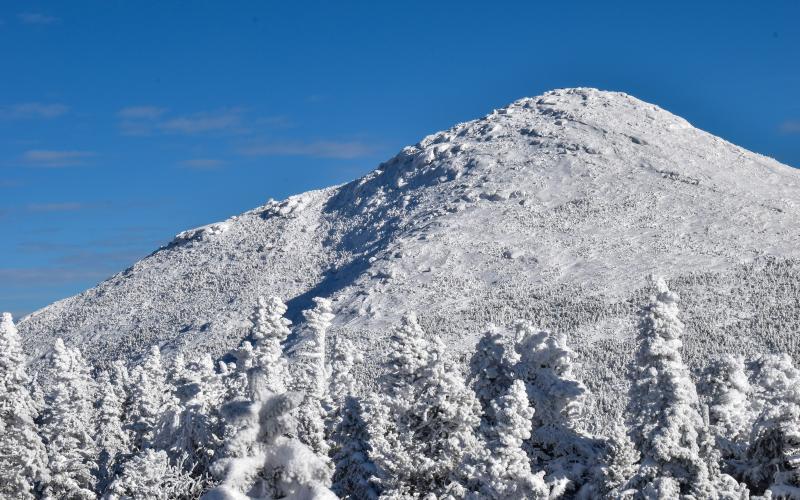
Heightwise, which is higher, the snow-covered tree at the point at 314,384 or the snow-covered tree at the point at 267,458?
the snow-covered tree at the point at 314,384

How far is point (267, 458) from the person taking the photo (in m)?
15.3

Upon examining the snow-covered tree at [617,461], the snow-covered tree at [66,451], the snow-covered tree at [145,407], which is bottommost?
the snow-covered tree at [617,461]

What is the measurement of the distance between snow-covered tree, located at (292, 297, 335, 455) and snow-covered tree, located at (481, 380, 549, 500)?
32.4ft

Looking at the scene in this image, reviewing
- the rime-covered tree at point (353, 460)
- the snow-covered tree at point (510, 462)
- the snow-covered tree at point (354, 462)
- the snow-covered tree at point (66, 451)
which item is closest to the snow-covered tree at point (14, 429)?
the snow-covered tree at point (66, 451)

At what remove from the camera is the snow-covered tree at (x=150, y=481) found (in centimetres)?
3681

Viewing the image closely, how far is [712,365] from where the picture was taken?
44188 millimetres

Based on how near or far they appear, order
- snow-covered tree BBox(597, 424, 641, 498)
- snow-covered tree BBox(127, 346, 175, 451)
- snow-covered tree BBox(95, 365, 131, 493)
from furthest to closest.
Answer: snow-covered tree BBox(95, 365, 131, 493) → snow-covered tree BBox(127, 346, 175, 451) → snow-covered tree BBox(597, 424, 641, 498)

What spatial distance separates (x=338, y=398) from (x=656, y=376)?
3042 cm

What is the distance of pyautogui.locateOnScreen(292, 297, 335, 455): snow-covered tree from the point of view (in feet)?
153

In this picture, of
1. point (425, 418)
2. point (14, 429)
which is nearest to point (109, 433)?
point (14, 429)

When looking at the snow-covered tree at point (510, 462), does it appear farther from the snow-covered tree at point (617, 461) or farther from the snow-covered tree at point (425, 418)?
the snow-covered tree at point (617, 461)

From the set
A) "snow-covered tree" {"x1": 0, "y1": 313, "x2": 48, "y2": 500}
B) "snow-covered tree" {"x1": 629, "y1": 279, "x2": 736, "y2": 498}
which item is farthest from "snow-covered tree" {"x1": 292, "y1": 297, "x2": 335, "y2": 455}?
"snow-covered tree" {"x1": 629, "y1": 279, "x2": 736, "y2": 498}

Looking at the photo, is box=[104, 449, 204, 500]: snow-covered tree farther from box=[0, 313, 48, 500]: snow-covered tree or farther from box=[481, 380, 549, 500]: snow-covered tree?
box=[481, 380, 549, 500]: snow-covered tree

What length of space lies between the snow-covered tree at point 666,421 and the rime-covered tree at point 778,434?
2407 millimetres
